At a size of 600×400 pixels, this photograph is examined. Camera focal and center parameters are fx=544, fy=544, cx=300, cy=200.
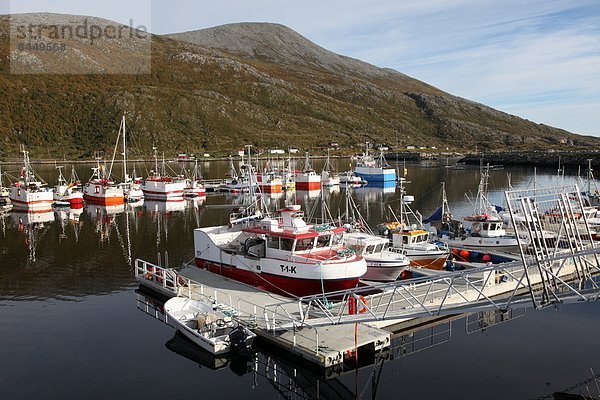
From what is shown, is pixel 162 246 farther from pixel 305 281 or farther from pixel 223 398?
pixel 223 398

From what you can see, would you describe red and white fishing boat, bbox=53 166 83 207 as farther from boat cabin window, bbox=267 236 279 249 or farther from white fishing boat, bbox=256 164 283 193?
boat cabin window, bbox=267 236 279 249

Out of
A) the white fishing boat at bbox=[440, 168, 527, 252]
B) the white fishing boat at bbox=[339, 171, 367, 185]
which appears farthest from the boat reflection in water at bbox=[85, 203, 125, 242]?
the white fishing boat at bbox=[339, 171, 367, 185]

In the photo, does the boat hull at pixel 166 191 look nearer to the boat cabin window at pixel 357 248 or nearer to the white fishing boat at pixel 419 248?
the white fishing boat at pixel 419 248

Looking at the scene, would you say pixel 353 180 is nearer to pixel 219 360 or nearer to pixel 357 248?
pixel 357 248

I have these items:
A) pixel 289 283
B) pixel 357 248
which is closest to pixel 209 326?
pixel 289 283

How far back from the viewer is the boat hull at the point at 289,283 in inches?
1115

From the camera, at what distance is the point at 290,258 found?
95.5ft

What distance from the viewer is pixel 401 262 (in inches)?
1289

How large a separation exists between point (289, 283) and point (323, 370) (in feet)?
26.1

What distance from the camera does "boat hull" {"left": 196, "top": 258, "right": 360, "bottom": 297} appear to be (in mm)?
28312

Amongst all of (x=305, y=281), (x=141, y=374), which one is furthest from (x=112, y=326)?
(x=305, y=281)

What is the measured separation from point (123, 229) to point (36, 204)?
23.5 meters

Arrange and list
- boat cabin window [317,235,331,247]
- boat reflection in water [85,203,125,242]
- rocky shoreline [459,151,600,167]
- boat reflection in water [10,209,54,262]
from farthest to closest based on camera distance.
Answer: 1. rocky shoreline [459,151,600,167]
2. boat reflection in water [85,203,125,242]
3. boat reflection in water [10,209,54,262]
4. boat cabin window [317,235,331,247]

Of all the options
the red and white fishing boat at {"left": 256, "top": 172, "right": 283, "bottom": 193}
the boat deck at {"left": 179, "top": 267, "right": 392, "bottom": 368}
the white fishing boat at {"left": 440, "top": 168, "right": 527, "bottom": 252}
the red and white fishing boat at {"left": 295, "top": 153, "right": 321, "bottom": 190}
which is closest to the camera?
the boat deck at {"left": 179, "top": 267, "right": 392, "bottom": 368}
